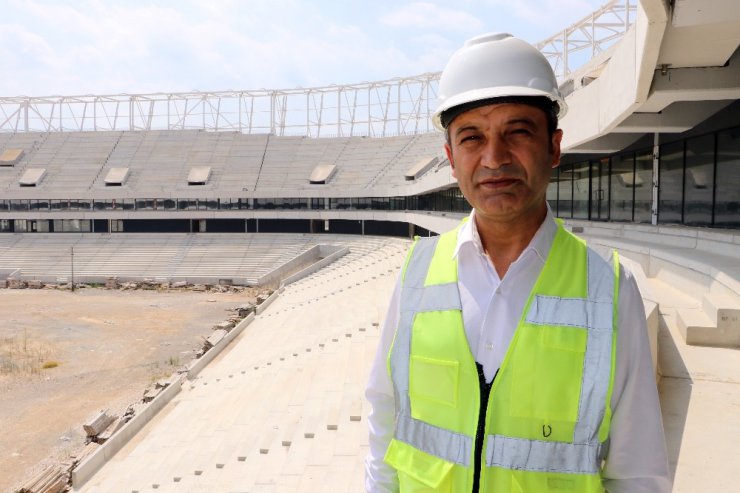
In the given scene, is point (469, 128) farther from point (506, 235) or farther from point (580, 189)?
point (580, 189)

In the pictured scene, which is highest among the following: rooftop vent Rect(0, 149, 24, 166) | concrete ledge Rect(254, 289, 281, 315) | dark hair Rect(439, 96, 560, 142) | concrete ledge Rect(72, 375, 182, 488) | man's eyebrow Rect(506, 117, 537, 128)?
rooftop vent Rect(0, 149, 24, 166)

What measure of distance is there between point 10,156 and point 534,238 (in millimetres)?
61120

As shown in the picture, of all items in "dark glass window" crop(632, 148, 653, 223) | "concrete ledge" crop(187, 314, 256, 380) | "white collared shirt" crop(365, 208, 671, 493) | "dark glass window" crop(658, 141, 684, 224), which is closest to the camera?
"white collared shirt" crop(365, 208, 671, 493)

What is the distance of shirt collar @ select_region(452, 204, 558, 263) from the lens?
197cm

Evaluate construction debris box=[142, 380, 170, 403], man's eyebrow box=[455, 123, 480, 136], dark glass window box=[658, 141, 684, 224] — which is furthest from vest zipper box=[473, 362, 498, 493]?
construction debris box=[142, 380, 170, 403]

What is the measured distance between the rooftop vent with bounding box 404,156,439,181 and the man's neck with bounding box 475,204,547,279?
40.6m

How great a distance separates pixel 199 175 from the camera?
48844 mm

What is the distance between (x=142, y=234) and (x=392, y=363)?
47.9 metres

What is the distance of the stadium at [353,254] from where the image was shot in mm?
5461

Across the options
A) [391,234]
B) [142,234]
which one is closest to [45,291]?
[142,234]

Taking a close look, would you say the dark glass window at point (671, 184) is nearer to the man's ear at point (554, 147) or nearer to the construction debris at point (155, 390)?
the man's ear at point (554, 147)

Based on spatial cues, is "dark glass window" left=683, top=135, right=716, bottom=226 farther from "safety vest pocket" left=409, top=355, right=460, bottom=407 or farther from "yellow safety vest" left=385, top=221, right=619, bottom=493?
"safety vest pocket" left=409, top=355, right=460, bottom=407

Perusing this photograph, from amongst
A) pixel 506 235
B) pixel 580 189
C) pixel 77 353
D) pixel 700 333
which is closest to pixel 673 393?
pixel 700 333

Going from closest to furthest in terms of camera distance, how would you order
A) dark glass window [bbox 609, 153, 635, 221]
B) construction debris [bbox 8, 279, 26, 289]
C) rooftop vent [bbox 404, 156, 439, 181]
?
dark glass window [bbox 609, 153, 635, 221] < construction debris [bbox 8, 279, 26, 289] < rooftop vent [bbox 404, 156, 439, 181]
